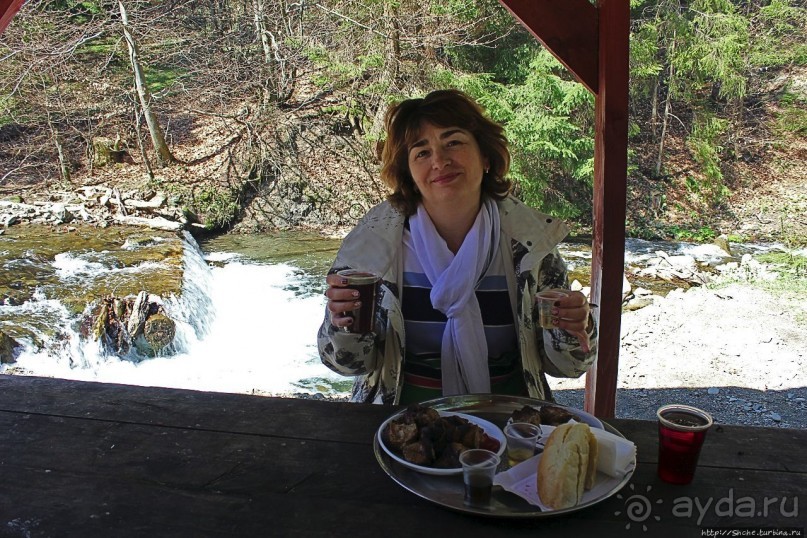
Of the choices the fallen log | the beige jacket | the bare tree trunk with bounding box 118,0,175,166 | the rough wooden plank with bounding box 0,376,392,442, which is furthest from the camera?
the bare tree trunk with bounding box 118,0,175,166

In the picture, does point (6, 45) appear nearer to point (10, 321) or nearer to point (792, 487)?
point (10, 321)

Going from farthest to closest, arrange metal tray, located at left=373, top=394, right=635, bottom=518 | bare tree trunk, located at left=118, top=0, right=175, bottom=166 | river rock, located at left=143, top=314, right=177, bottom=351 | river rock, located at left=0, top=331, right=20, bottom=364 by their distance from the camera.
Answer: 1. bare tree trunk, located at left=118, top=0, right=175, bottom=166
2. river rock, located at left=143, top=314, right=177, bottom=351
3. river rock, located at left=0, top=331, right=20, bottom=364
4. metal tray, located at left=373, top=394, right=635, bottom=518

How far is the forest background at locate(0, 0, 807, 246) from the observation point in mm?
9852

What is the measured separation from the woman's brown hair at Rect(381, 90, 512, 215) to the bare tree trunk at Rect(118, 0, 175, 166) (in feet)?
30.5

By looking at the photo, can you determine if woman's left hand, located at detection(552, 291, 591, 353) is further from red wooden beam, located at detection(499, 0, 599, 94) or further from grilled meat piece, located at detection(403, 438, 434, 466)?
red wooden beam, located at detection(499, 0, 599, 94)

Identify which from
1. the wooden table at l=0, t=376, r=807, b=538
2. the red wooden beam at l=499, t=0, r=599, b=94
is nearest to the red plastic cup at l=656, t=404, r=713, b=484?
the wooden table at l=0, t=376, r=807, b=538

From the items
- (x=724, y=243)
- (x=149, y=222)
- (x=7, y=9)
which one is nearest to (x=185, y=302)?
(x=149, y=222)

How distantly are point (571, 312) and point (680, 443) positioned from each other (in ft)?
1.45

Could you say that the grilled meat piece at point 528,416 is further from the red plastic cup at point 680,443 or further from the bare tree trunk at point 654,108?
the bare tree trunk at point 654,108

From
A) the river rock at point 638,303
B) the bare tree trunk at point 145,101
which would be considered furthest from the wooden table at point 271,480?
the bare tree trunk at point 145,101

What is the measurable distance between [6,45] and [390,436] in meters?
10.7

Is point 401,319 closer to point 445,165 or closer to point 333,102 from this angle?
point 445,165

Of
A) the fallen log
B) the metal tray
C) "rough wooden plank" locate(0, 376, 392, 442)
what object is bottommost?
the fallen log

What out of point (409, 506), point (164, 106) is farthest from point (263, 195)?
point (409, 506)
